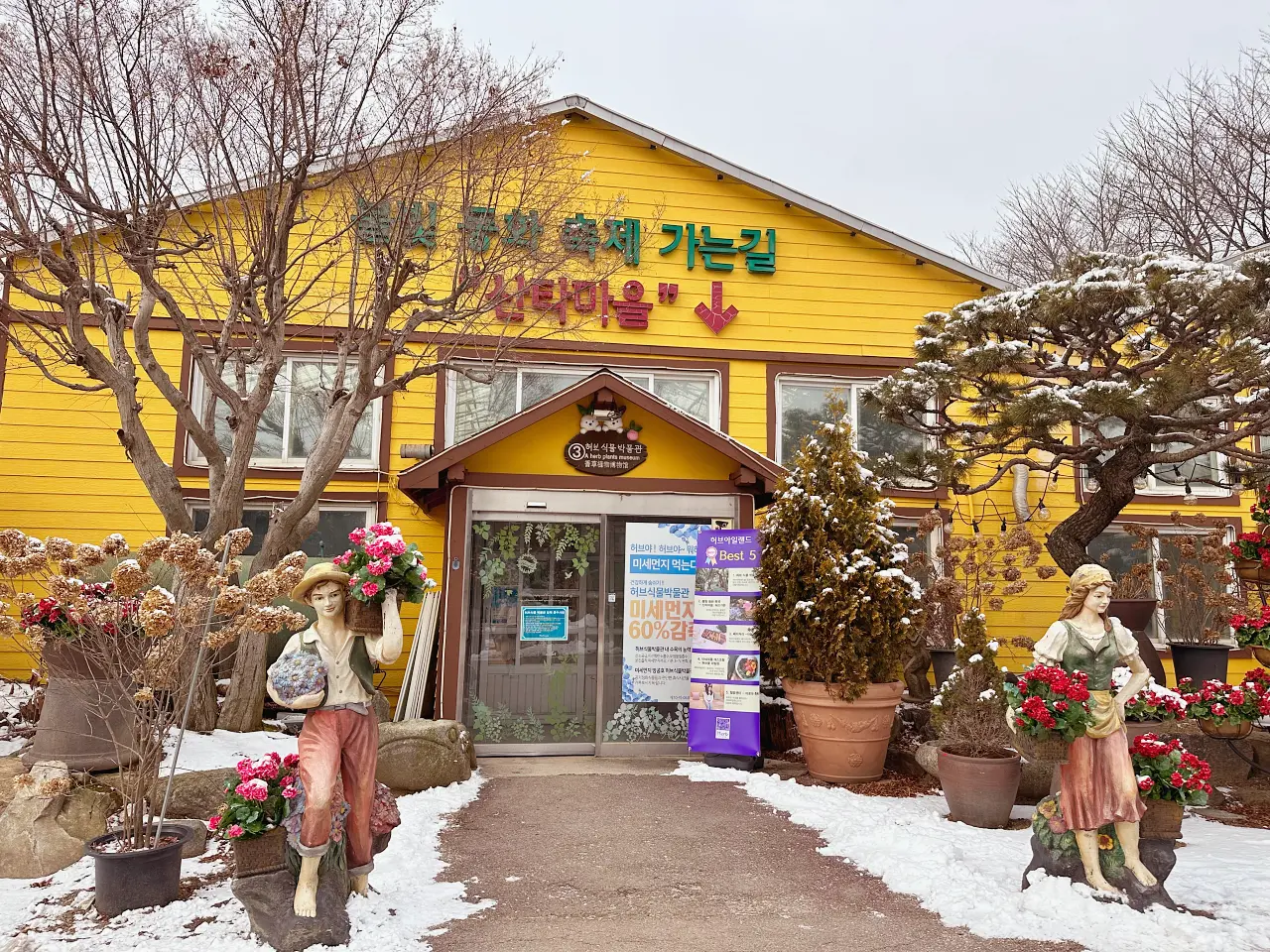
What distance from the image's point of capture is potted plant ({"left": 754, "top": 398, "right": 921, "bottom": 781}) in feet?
25.4

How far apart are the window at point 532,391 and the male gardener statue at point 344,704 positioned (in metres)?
6.08

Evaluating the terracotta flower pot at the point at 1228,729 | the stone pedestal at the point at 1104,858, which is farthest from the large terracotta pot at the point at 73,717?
the terracotta flower pot at the point at 1228,729

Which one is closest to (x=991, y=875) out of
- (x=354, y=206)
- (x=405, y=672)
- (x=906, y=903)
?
(x=906, y=903)

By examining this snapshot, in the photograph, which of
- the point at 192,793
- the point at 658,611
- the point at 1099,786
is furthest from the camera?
the point at 658,611

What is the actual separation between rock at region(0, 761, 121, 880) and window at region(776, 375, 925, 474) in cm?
791

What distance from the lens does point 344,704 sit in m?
4.54

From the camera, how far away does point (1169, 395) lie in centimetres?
684

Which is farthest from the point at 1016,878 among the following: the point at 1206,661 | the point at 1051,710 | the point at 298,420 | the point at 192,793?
the point at 298,420

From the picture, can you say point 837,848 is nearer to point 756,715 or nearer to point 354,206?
point 756,715

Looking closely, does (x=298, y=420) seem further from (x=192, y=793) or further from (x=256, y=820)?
(x=256, y=820)

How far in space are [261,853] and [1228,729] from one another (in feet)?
24.2

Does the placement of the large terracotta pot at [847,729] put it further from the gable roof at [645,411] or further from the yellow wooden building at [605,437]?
the gable roof at [645,411]

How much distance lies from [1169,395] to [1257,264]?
140cm

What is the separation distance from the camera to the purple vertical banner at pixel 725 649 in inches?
326
